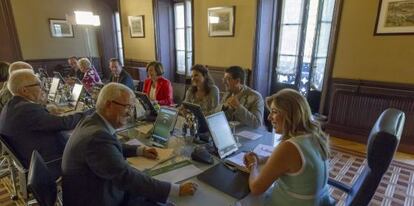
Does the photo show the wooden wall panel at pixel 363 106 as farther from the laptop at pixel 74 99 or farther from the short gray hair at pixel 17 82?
the short gray hair at pixel 17 82

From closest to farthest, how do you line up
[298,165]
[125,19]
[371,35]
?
[298,165]
[371,35]
[125,19]

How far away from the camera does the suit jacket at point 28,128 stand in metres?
1.80

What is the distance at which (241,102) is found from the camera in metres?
2.21

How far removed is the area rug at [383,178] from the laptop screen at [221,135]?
1.28m

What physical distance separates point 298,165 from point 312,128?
0.21 metres

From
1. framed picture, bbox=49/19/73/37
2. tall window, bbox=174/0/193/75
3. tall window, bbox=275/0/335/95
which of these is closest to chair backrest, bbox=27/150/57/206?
tall window, bbox=275/0/335/95

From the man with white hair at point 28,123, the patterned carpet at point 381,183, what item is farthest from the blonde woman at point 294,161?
the man with white hair at point 28,123

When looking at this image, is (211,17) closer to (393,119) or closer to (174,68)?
(174,68)

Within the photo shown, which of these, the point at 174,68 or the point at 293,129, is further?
the point at 174,68

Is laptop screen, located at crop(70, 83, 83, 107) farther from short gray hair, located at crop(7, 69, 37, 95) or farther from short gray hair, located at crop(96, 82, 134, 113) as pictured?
short gray hair, located at crop(96, 82, 134, 113)

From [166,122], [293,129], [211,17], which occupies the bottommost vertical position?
[166,122]

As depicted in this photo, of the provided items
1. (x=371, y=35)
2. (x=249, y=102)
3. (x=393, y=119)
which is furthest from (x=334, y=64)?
(x=393, y=119)

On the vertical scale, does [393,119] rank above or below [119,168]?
above

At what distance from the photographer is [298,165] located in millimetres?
1023
